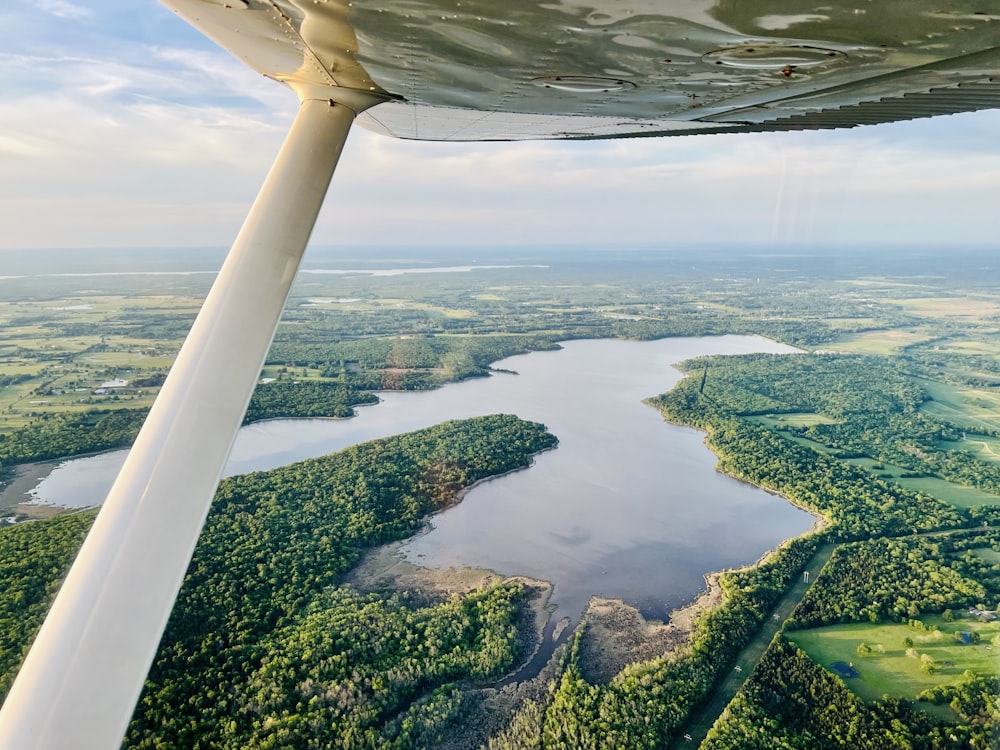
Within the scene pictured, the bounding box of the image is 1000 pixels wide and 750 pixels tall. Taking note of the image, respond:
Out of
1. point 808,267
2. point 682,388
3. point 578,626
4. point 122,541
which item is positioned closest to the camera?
point 122,541

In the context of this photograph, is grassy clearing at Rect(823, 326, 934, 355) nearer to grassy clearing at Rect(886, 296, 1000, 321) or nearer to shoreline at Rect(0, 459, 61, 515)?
grassy clearing at Rect(886, 296, 1000, 321)

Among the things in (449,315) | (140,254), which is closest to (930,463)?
(449,315)

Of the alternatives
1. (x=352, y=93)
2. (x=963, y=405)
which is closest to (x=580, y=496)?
(x=352, y=93)

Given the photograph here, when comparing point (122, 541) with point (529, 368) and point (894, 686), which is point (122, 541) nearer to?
point (894, 686)

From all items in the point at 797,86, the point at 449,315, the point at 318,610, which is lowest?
the point at 318,610

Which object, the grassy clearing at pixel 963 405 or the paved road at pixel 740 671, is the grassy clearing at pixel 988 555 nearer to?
the paved road at pixel 740 671

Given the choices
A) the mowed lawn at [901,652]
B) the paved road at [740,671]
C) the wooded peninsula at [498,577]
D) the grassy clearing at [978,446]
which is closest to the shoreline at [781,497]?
the wooded peninsula at [498,577]

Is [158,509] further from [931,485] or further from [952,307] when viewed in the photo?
[952,307]
